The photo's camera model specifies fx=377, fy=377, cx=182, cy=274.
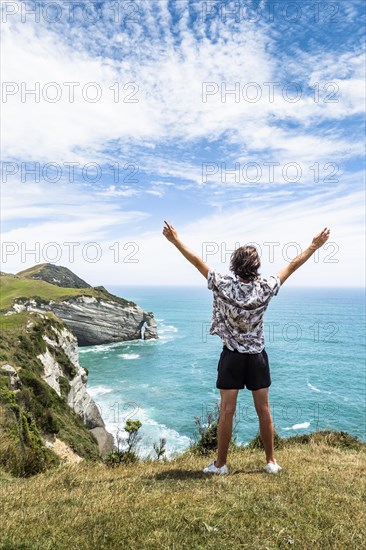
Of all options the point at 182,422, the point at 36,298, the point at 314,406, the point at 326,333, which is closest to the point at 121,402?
the point at 182,422

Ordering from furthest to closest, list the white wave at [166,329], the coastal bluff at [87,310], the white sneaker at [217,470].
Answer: the white wave at [166,329]
the coastal bluff at [87,310]
the white sneaker at [217,470]

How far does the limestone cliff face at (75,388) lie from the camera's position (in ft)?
113

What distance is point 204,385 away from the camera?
190 ft

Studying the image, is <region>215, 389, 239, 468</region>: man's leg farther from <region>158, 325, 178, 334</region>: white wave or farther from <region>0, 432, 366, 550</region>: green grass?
<region>158, 325, 178, 334</region>: white wave

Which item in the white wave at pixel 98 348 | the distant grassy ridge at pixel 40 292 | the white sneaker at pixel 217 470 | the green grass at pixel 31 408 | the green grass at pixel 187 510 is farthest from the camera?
the distant grassy ridge at pixel 40 292

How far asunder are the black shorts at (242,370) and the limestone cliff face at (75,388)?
99.1 feet

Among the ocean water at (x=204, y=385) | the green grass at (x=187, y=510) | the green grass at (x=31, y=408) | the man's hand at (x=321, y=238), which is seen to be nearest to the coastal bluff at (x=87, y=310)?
the ocean water at (x=204, y=385)

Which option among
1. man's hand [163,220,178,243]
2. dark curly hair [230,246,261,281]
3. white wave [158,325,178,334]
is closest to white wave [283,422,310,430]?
dark curly hair [230,246,261,281]

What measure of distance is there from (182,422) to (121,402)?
11220 mm

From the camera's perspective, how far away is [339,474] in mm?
5957

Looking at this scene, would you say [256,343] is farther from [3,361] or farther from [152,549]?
[3,361]

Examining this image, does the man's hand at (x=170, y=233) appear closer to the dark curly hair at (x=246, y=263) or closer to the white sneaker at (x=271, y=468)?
the dark curly hair at (x=246, y=263)

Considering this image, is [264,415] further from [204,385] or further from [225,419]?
[204,385]

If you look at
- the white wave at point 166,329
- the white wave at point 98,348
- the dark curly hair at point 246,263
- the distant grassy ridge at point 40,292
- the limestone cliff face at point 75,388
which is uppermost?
the dark curly hair at point 246,263
